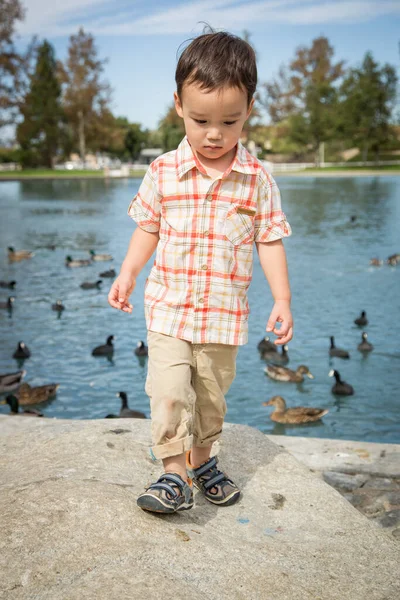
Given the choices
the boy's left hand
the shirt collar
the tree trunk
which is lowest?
the boy's left hand

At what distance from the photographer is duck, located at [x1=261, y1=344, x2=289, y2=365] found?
9727 mm

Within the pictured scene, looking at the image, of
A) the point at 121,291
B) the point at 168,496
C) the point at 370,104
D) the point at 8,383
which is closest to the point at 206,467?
the point at 168,496

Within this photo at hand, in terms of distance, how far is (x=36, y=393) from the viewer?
8297mm

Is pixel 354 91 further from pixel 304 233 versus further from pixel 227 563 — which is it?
pixel 227 563

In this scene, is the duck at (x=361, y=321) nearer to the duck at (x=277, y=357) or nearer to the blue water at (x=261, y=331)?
the blue water at (x=261, y=331)

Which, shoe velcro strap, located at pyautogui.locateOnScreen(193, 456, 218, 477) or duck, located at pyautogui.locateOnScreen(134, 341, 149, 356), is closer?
shoe velcro strap, located at pyautogui.locateOnScreen(193, 456, 218, 477)

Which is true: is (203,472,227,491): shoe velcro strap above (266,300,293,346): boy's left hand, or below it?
below

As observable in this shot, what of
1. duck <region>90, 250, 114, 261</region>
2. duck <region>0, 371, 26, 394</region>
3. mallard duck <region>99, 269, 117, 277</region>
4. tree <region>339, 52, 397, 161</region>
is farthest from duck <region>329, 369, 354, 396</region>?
tree <region>339, 52, 397, 161</region>

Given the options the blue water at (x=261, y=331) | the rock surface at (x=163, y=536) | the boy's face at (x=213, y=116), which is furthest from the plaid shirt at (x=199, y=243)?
the blue water at (x=261, y=331)

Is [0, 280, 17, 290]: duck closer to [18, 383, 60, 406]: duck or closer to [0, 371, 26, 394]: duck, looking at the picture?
[0, 371, 26, 394]: duck

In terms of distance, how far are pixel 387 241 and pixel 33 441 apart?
1840cm

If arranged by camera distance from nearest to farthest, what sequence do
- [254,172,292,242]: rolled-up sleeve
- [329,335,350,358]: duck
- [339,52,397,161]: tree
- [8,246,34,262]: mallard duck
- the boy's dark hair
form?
the boy's dark hair
[254,172,292,242]: rolled-up sleeve
[329,335,350,358]: duck
[8,246,34,262]: mallard duck
[339,52,397,161]: tree

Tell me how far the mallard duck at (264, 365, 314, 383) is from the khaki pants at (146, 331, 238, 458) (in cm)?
566

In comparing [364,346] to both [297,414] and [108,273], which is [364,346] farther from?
[108,273]
